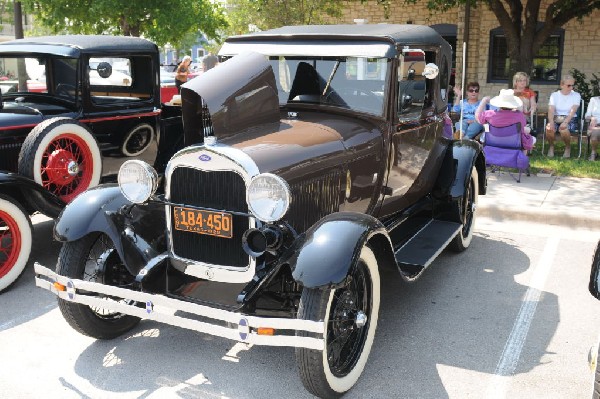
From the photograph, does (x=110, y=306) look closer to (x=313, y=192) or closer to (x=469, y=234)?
(x=313, y=192)

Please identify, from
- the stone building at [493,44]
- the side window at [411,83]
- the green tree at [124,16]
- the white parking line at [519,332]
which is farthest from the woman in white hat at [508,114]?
the stone building at [493,44]

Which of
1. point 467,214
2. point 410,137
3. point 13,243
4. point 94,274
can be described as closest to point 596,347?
point 410,137

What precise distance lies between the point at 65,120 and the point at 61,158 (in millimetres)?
326

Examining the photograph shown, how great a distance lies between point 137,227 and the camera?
378 centimetres

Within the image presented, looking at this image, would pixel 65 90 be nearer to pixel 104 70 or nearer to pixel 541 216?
pixel 104 70

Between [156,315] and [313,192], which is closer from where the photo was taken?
[156,315]

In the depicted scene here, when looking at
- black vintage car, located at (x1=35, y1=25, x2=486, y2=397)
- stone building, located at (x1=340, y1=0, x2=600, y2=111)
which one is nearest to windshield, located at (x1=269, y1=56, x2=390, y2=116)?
black vintage car, located at (x1=35, y1=25, x2=486, y2=397)

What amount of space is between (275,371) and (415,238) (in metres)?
1.69

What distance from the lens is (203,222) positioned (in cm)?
348

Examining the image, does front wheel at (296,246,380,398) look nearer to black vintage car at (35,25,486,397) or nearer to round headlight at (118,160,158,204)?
black vintage car at (35,25,486,397)

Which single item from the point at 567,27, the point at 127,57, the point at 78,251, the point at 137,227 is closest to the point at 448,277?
the point at 137,227

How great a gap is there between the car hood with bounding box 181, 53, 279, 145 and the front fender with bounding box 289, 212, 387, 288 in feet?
3.02

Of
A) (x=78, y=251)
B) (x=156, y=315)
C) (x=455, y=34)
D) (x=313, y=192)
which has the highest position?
(x=455, y=34)

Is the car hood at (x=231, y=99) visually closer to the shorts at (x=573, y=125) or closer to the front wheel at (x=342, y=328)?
the front wheel at (x=342, y=328)
